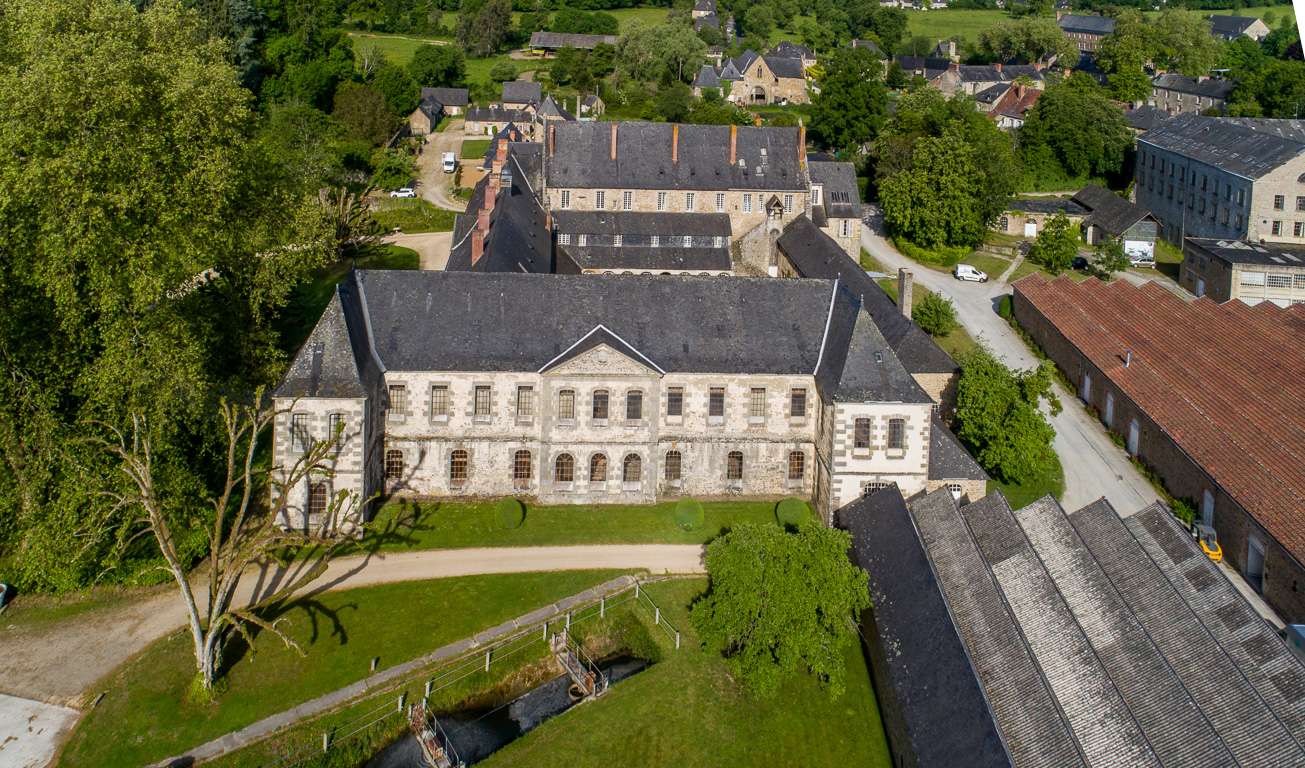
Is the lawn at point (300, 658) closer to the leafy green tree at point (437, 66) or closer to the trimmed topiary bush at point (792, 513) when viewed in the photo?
the trimmed topiary bush at point (792, 513)

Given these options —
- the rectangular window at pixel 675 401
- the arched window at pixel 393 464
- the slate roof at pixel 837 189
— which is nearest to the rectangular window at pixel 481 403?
the arched window at pixel 393 464

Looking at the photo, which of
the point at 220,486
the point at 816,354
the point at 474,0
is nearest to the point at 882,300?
the point at 816,354

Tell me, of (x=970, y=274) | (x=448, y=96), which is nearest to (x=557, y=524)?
(x=970, y=274)

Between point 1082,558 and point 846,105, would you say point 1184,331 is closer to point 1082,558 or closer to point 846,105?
point 1082,558

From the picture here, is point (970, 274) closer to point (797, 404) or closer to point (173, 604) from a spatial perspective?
point (797, 404)

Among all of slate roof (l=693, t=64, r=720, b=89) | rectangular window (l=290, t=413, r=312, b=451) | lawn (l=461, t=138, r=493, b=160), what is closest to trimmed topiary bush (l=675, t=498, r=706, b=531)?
rectangular window (l=290, t=413, r=312, b=451)
